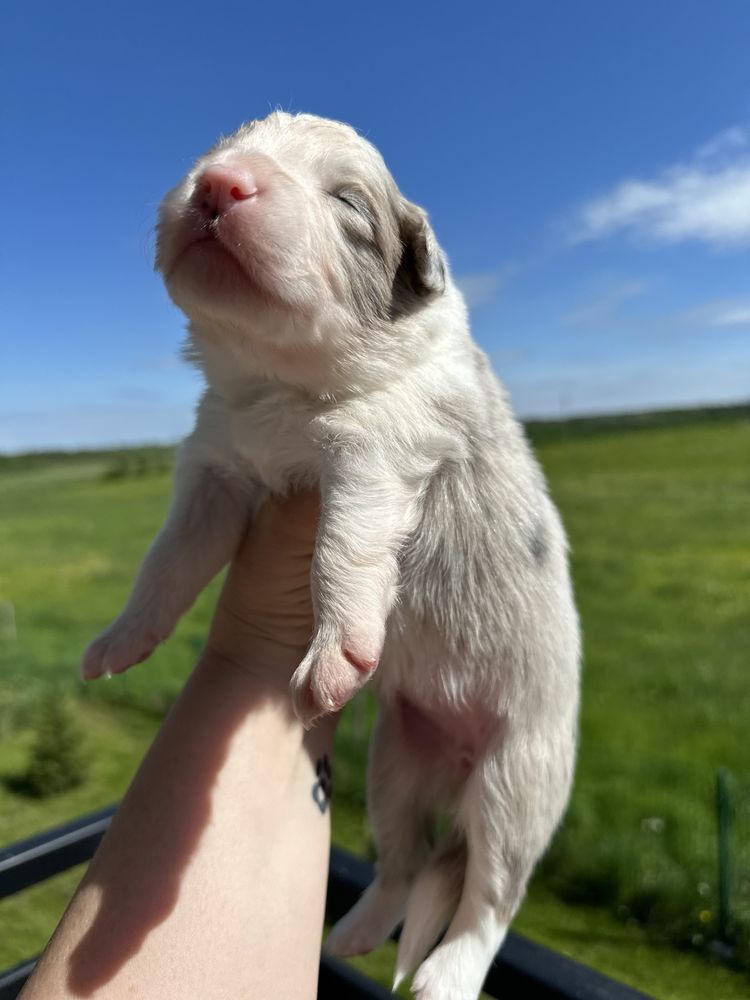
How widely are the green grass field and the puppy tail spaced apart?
1.53 m

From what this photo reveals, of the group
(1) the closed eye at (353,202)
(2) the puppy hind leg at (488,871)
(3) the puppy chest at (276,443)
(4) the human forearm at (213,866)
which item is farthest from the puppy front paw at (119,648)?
(1) the closed eye at (353,202)

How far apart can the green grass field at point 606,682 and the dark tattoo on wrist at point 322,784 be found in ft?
4.66

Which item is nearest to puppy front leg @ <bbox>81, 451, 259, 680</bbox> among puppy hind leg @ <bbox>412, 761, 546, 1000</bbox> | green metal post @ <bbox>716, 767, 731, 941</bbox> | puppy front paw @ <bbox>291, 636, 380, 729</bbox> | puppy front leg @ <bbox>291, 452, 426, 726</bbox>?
puppy front leg @ <bbox>291, 452, 426, 726</bbox>

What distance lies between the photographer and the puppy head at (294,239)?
1538mm

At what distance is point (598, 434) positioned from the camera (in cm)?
2345

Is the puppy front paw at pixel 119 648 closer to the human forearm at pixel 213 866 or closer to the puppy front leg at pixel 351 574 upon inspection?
the human forearm at pixel 213 866

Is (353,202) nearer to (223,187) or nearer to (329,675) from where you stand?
(223,187)

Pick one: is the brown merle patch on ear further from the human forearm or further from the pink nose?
the human forearm

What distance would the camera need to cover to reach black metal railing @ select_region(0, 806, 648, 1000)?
6.39 feet

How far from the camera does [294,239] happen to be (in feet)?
5.13

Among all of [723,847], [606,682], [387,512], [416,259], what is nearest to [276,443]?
[387,512]

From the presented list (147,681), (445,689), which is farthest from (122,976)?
(147,681)

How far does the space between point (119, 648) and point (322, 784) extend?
A: 28.8 inches

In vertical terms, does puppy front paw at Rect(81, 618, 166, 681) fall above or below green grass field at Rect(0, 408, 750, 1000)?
above
